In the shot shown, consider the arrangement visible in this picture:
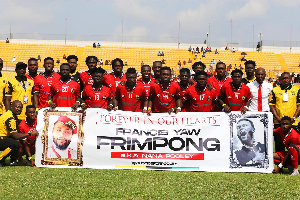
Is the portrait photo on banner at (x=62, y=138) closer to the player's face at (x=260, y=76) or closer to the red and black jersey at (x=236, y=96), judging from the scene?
the red and black jersey at (x=236, y=96)

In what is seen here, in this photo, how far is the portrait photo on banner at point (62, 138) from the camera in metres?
7.62

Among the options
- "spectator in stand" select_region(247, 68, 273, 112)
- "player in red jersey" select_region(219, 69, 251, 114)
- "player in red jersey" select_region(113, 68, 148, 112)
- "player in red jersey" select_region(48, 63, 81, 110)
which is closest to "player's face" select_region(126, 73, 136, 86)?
"player in red jersey" select_region(113, 68, 148, 112)

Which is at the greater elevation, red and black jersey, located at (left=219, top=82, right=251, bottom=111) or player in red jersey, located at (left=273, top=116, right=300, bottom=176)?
red and black jersey, located at (left=219, top=82, right=251, bottom=111)

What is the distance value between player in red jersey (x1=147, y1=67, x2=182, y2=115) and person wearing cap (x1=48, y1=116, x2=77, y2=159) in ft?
5.78

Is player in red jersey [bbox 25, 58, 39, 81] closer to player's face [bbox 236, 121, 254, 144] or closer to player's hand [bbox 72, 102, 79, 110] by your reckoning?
player's hand [bbox 72, 102, 79, 110]

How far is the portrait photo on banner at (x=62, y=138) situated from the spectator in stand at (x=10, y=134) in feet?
1.09

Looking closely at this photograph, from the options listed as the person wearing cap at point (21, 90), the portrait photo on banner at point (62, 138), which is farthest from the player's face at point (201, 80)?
the person wearing cap at point (21, 90)

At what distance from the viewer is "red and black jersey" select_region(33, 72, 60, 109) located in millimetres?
8641

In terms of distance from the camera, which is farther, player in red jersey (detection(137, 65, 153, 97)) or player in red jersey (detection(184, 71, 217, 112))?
player in red jersey (detection(137, 65, 153, 97))

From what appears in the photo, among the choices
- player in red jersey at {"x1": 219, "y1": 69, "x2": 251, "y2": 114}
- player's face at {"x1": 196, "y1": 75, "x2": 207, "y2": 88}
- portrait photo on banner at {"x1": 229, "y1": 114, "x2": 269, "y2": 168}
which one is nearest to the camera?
portrait photo on banner at {"x1": 229, "y1": 114, "x2": 269, "y2": 168}

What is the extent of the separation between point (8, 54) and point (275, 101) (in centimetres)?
4458

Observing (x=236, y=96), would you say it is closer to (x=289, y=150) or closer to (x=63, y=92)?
(x=289, y=150)

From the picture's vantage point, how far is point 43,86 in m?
8.64

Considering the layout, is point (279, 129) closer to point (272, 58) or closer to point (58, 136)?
point (58, 136)
